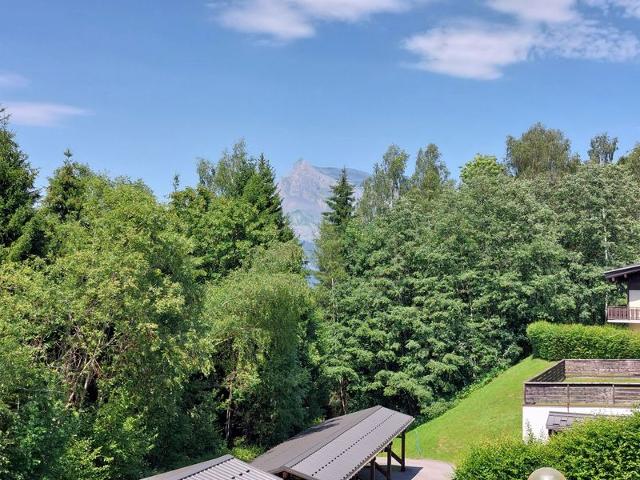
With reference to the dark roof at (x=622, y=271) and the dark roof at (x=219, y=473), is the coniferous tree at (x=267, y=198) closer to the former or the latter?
the dark roof at (x=622, y=271)

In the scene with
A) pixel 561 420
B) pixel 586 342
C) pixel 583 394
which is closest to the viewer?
pixel 561 420

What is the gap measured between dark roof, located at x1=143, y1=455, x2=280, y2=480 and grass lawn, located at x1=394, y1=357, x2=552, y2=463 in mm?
15876

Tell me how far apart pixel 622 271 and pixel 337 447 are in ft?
82.6

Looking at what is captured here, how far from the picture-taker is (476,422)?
31.0m

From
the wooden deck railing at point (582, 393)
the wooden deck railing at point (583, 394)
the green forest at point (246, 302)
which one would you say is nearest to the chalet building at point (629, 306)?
the green forest at point (246, 302)

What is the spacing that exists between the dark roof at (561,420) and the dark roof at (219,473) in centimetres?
1120

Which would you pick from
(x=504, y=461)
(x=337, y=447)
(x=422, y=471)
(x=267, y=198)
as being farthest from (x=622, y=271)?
(x=267, y=198)

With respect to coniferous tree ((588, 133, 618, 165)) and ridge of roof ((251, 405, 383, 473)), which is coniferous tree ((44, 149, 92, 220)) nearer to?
ridge of roof ((251, 405, 383, 473))

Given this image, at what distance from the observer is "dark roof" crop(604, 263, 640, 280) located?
123ft

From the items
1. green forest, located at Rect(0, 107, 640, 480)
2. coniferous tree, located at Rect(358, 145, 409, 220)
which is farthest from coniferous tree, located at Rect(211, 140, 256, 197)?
coniferous tree, located at Rect(358, 145, 409, 220)

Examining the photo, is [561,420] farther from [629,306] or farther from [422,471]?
[629,306]

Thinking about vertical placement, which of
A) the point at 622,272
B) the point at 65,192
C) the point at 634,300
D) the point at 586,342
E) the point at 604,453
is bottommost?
the point at 604,453

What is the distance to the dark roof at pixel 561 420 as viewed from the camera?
20234mm

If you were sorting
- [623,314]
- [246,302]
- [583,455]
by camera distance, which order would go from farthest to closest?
1. [623,314]
2. [246,302]
3. [583,455]
